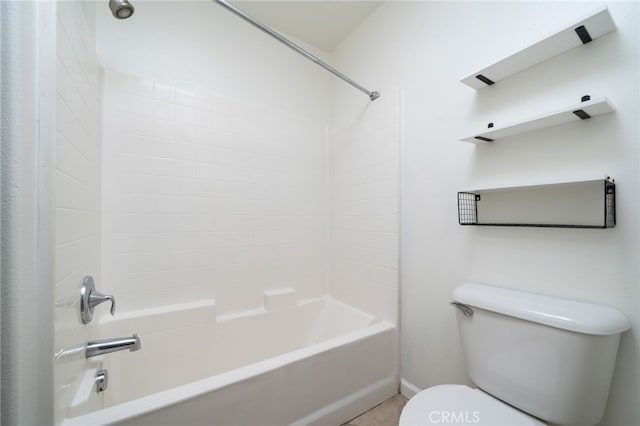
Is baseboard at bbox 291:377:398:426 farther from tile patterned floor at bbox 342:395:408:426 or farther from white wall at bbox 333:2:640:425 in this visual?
white wall at bbox 333:2:640:425

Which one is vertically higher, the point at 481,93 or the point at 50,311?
the point at 481,93

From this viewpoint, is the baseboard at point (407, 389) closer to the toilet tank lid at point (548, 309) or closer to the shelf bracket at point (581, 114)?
the toilet tank lid at point (548, 309)

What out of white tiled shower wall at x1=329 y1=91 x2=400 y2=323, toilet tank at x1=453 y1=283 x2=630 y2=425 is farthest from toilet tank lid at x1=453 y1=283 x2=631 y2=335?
white tiled shower wall at x1=329 y1=91 x2=400 y2=323

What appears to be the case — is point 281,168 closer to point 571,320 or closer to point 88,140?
point 88,140

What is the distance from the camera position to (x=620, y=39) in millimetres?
856

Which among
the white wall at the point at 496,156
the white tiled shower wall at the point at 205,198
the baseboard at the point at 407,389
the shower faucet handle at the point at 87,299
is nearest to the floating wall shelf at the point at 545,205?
the white wall at the point at 496,156

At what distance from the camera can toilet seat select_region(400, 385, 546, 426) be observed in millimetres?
845

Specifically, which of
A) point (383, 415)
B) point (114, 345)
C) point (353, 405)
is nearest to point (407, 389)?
point (383, 415)

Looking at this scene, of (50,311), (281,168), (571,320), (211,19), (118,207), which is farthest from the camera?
(281,168)

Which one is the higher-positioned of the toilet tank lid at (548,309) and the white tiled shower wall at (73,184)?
the white tiled shower wall at (73,184)

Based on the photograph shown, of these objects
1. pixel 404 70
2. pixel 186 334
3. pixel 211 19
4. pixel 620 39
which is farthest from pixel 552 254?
pixel 211 19

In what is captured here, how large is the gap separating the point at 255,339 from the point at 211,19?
2211 mm

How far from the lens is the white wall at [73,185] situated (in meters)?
0.77

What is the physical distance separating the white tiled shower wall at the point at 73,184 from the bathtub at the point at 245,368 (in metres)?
0.23
